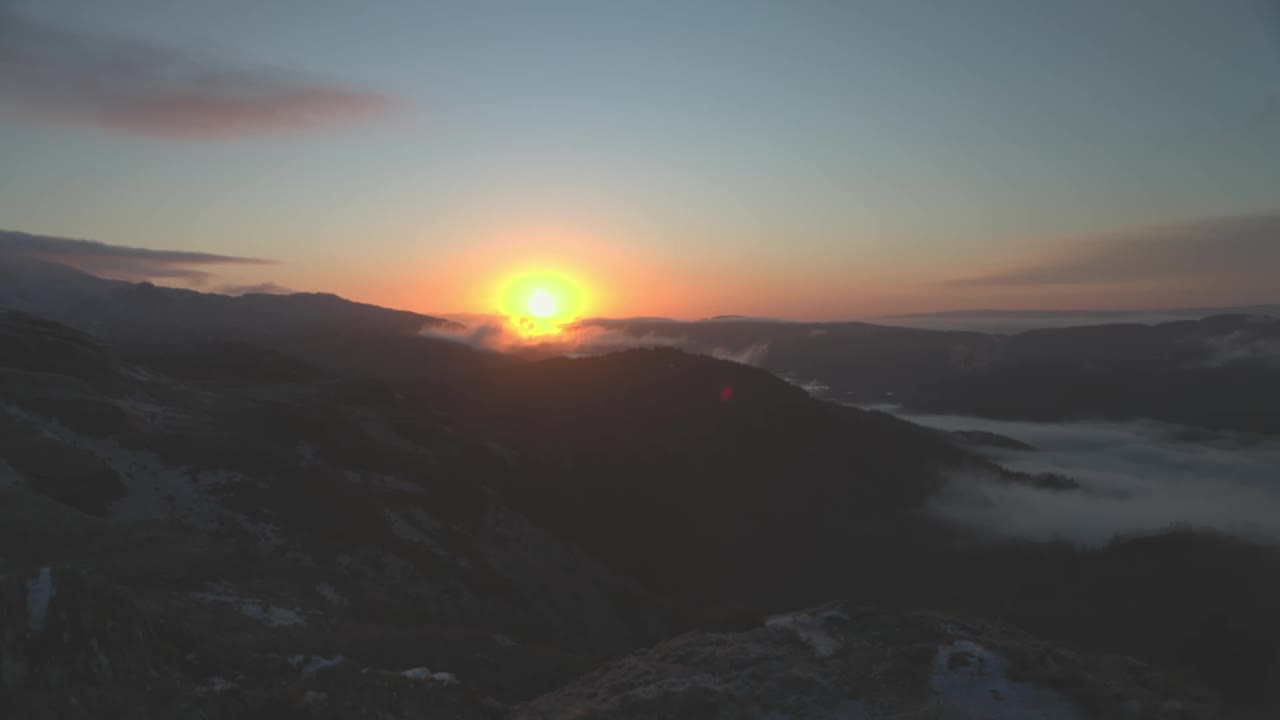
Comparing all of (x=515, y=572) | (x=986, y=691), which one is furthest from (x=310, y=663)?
(x=515, y=572)

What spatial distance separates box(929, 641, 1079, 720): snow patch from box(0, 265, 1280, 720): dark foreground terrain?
0.33ft

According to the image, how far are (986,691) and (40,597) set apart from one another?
23610 millimetres

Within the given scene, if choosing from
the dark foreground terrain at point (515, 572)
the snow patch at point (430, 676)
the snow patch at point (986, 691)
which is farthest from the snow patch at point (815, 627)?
the snow patch at point (430, 676)

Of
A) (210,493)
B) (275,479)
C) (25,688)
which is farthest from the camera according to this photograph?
(275,479)

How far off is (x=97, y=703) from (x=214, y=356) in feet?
405

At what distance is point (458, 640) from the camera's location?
30312 mm

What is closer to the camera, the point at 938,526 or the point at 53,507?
the point at 53,507

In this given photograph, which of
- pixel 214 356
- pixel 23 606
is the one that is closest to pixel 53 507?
pixel 23 606

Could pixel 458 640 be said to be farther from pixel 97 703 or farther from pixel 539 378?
pixel 539 378

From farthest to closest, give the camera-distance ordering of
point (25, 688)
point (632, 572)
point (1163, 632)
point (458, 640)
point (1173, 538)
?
point (1173, 538) < point (1163, 632) < point (632, 572) < point (458, 640) < point (25, 688)

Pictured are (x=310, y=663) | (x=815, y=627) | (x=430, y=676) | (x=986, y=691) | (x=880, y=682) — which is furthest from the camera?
(x=815, y=627)

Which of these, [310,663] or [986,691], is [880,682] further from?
[310,663]

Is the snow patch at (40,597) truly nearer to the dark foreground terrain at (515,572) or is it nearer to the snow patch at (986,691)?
the dark foreground terrain at (515,572)

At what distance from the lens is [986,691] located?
19281mm
